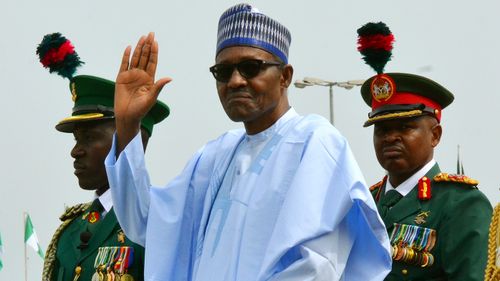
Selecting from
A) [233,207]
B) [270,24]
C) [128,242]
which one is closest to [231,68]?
[270,24]

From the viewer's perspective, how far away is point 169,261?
5223mm

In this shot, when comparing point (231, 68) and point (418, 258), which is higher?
point (231, 68)

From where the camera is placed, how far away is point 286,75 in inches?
204

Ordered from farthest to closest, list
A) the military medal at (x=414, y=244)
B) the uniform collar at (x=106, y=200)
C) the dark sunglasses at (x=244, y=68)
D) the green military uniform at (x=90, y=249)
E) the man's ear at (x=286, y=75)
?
the uniform collar at (x=106, y=200)
the military medal at (x=414, y=244)
the green military uniform at (x=90, y=249)
the man's ear at (x=286, y=75)
the dark sunglasses at (x=244, y=68)

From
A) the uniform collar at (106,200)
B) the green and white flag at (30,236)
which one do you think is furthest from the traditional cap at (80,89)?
the green and white flag at (30,236)

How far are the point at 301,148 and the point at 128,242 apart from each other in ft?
6.17

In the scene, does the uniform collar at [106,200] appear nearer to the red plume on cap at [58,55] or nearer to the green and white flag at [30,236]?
the red plume on cap at [58,55]

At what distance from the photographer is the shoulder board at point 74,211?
7000mm

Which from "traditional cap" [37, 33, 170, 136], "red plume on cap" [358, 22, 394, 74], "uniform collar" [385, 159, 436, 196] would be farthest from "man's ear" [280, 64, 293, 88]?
"uniform collar" [385, 159, 436, 196]

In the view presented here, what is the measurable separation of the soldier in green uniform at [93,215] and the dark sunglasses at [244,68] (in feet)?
5.41

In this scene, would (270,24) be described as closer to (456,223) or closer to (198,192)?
(198,192)

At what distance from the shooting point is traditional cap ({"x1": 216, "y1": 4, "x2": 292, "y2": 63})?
5090mm

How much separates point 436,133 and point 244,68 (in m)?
2.45

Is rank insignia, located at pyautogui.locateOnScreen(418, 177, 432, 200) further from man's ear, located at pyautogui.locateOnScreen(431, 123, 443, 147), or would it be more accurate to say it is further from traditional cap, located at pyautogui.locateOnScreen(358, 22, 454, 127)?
traditional cap, located at pyautogui.locateOnScreen(358, 22, 454, 127)
